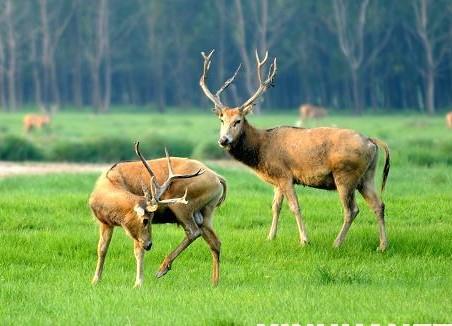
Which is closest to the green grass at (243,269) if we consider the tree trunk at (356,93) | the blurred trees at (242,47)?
the tree trunk at (356,93)

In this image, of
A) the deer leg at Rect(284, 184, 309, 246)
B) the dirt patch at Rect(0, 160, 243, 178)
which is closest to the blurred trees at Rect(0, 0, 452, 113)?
the dirt patch at Rect(0, 160, 243, 178)

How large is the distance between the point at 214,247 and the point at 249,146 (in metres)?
3.17

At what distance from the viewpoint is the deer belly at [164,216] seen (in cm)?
1148

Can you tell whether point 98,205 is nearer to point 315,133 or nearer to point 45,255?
point 45,255

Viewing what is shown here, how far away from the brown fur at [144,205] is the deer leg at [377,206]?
2357mm

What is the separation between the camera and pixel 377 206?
13.9 meters

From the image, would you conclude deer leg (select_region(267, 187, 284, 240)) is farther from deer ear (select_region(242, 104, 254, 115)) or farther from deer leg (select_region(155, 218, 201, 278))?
deer leg (select_region(155, 218, 201, 278))

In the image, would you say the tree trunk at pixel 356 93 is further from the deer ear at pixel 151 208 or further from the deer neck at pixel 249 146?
the deer ear at pixel 151 208

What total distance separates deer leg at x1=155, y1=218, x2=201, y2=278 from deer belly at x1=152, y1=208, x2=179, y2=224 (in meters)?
0.16

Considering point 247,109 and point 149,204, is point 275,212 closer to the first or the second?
point 247,109

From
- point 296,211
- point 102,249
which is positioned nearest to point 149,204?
point 102,249

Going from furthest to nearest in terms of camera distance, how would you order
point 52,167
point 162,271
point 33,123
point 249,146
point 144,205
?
point 33,123
point 52,167
point 249,146
point 162,271
point 144,205

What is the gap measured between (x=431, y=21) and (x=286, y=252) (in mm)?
49872

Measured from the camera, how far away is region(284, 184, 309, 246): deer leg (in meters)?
13.6
